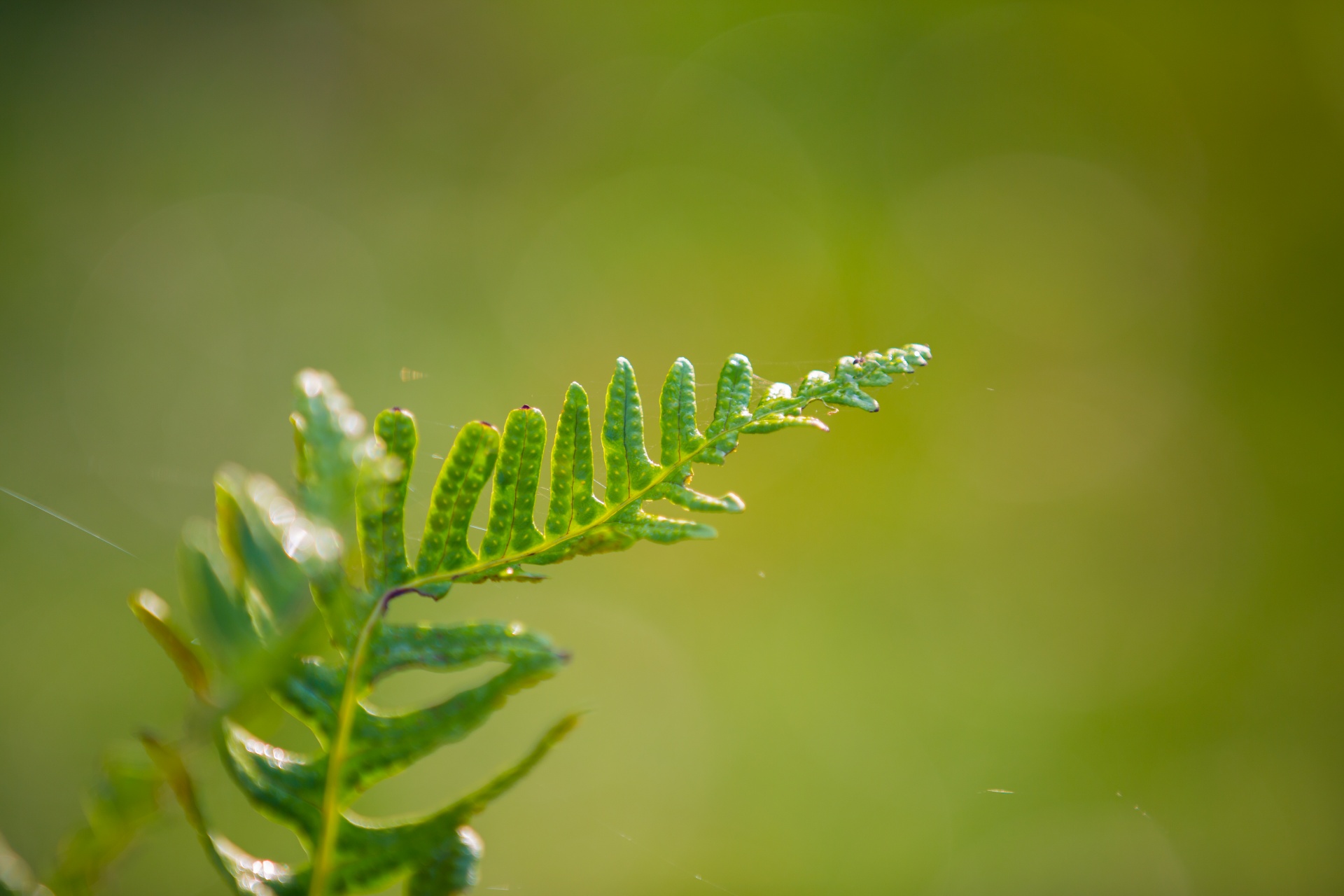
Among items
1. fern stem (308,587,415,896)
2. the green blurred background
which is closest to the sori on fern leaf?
fern stem (308,587,415,896)

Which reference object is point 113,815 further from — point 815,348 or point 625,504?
point 815,348

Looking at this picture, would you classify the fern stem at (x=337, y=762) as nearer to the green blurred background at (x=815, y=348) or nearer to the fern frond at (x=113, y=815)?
the fern frond at (x=113, y=815)

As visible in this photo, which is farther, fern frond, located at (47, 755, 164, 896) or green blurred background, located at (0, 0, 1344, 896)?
green blurred background, located at (0, 0, 1344, 896)

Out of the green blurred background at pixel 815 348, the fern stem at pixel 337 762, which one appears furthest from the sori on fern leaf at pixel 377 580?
the green blurred background at pixel 815 348

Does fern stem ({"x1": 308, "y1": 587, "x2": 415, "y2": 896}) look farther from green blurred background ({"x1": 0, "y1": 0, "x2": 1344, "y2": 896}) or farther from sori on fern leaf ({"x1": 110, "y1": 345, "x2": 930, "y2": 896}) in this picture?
green blurred background ({"x1": 0, "y1": 0, "x2": 1344, "y2": 896})

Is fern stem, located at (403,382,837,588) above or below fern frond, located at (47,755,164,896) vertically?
above

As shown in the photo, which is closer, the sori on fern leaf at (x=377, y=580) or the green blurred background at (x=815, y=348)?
the sori on fern leaf at (x=377, y=580)

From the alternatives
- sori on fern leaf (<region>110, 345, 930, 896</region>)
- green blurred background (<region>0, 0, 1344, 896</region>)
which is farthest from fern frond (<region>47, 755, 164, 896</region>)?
green blurred background (<region>0, 0, 1344, 896</region>)
